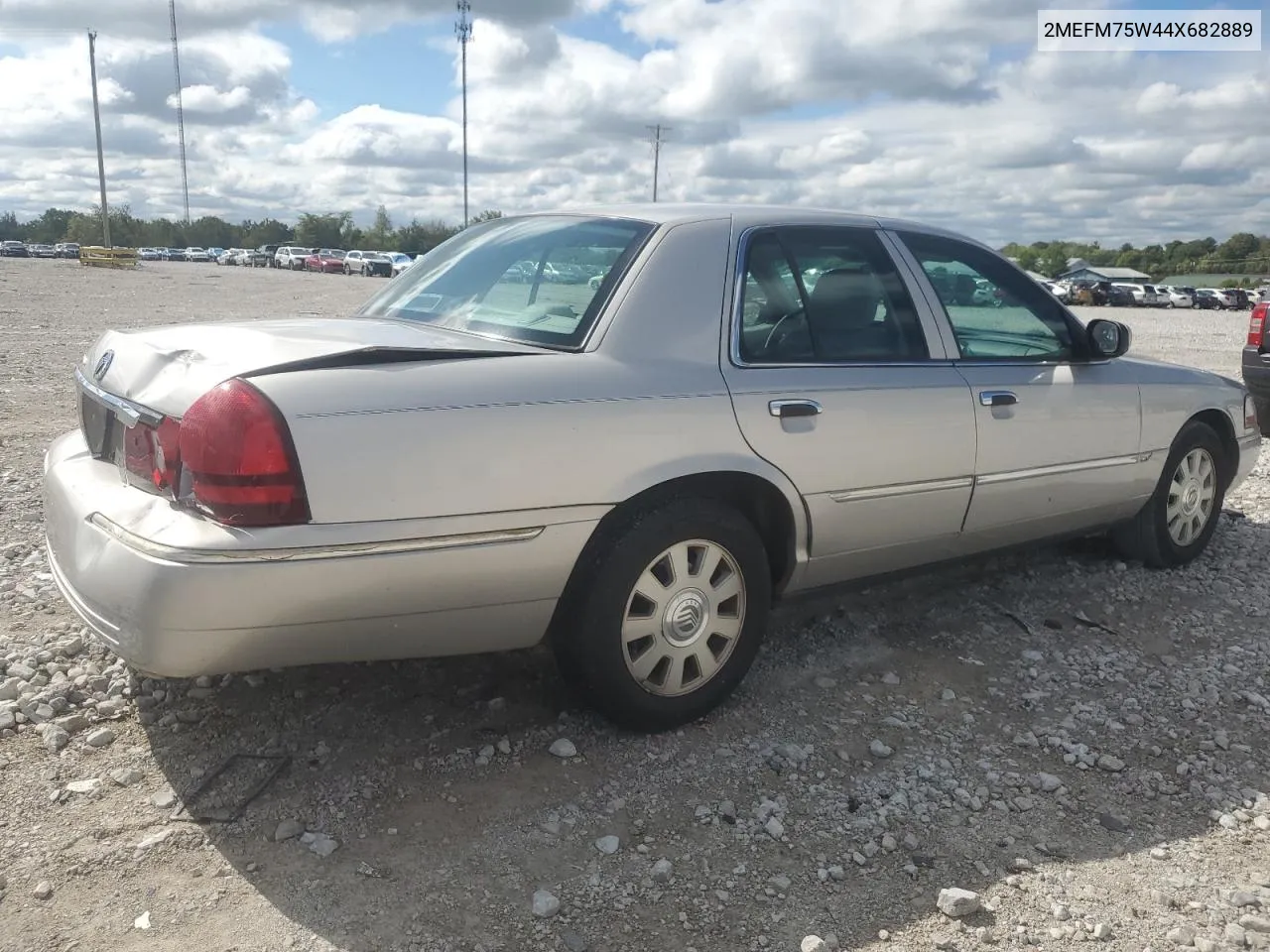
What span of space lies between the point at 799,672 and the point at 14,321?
1787 cm

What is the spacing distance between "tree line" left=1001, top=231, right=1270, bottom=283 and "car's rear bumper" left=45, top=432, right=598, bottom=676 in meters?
86.2

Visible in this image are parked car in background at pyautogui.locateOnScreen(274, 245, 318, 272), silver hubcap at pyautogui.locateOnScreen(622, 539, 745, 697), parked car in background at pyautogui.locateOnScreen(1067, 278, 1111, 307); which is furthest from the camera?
parked car in background at pyautogui.locateOnScreen(274, 245, 318, 272)

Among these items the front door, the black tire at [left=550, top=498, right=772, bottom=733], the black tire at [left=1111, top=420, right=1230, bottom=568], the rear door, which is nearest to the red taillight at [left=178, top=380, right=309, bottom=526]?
the black tire at [left=550, top=498, right=772, bottom=733]

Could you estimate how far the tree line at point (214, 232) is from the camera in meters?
111

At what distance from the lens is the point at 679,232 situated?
11.2 feet

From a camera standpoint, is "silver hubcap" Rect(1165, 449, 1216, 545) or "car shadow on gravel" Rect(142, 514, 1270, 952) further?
"silver hubcap" Rect(1165, 449, 1216, 545)

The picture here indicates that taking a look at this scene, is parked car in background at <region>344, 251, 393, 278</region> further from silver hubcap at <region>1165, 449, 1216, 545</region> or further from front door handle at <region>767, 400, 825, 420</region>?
front door handle at <region>767, 400, 825, 420</region>

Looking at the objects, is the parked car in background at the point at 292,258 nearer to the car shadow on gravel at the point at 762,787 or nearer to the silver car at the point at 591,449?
the silver car at the point at 591,449

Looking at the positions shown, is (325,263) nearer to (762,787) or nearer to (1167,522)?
(1167,522)

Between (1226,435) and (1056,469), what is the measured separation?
5.19 ft

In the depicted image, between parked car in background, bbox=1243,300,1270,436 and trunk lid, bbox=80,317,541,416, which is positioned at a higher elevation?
trunk lid, bbox=80,317,541,416

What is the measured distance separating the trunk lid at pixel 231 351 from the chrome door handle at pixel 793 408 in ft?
2.60

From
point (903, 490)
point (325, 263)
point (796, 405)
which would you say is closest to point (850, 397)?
point (796, 405)

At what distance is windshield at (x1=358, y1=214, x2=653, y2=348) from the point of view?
3275mm
